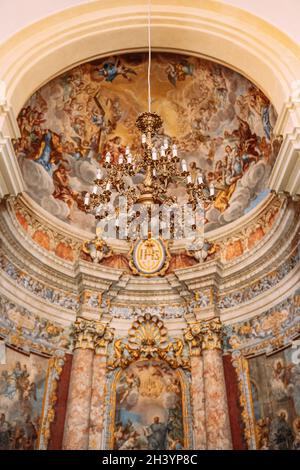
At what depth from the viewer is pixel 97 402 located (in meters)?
10.1

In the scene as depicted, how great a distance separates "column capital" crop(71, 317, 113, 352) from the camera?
10.5 m

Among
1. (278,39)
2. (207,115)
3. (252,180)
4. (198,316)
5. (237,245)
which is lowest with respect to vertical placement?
(198,316)

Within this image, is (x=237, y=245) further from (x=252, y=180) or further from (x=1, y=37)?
(x=1, y=37)

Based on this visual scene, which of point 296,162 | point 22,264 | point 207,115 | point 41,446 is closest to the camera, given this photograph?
point 296,162

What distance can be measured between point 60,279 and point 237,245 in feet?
15.1

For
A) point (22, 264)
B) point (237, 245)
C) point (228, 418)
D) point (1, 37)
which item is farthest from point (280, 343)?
point (1, 37)

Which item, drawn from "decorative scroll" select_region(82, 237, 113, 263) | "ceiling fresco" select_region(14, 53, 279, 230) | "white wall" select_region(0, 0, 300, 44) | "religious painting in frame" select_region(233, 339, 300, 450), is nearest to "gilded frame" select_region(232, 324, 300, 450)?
"religious painting in frame" select_region(233, 339, 300, 450)

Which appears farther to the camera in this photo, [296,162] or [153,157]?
[296,162]

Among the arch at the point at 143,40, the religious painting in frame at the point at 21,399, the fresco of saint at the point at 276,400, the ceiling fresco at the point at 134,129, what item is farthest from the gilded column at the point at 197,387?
the arch at the point at 143,40

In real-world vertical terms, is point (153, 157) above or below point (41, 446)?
above

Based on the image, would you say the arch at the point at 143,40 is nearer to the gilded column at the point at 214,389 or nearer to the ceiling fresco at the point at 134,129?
the ceiling fresco at the point at 134,129

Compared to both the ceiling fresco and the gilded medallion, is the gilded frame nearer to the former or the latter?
the gilded medallion

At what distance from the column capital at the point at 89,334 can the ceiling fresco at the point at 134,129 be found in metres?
2.83

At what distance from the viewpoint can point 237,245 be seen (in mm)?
11430
